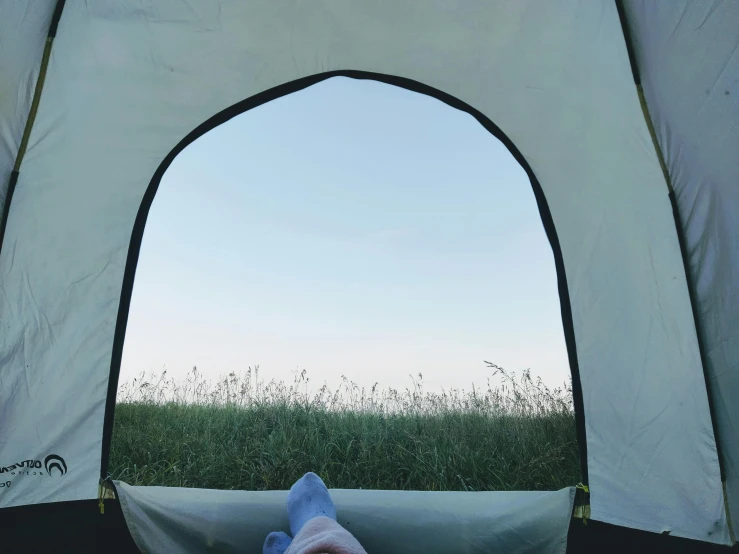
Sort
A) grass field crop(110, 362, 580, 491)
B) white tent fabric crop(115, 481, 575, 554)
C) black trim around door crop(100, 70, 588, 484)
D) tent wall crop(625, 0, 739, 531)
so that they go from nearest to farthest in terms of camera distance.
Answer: tent wall crop(625, 0, 739, 531), white tent fabric crop(115, 481, 575, 554), black trim around door crop(100, 70, 588, 484), grass field crop(110, 362, 580, 491)

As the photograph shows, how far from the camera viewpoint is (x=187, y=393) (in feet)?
11.0

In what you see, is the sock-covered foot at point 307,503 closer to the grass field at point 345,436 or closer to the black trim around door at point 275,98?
the black trim around door at point 275,98

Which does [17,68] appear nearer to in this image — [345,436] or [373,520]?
[373,520]

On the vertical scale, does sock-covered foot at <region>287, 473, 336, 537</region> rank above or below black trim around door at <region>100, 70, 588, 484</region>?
below

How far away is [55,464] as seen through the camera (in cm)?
173

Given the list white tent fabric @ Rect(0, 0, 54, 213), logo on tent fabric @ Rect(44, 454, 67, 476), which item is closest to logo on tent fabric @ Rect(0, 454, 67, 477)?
logo on tent fabric @ Rect(44, 454, 67, 476)

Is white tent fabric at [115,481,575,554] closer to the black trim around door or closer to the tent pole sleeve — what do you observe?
the black trim around door

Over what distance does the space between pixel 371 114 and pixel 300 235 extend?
989mm

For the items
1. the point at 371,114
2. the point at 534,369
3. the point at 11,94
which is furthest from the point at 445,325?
the point at 11,94

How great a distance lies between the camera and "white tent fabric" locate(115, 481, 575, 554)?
5.40ft

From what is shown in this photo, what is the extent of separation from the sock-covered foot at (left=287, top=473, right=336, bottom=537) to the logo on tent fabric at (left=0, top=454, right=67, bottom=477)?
760mm

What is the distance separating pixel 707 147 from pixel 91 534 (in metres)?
2.22

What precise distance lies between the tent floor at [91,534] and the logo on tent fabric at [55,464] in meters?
0.10

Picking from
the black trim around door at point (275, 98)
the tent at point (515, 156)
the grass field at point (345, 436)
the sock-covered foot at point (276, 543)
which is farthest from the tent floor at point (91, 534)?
the grass field at point (345, 436)
